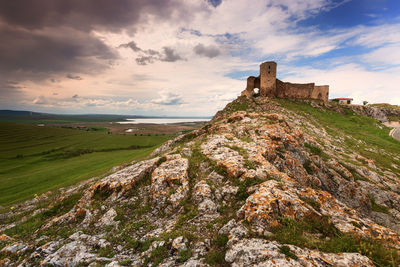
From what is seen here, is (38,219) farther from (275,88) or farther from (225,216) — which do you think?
(275,88)

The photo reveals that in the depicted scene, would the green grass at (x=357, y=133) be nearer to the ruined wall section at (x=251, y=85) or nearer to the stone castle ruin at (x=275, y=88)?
the stone castle ruin at (x=275, y=88)

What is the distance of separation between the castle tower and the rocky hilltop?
2723 centimetres

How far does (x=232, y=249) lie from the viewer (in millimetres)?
6363

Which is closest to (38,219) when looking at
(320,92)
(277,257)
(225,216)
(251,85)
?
(225,216)

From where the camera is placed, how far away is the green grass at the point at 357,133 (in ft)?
83.6

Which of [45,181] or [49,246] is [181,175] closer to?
[49,246]

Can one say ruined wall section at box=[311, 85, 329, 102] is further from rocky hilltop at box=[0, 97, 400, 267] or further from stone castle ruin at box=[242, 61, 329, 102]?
rocky hilltop at box=[0, 97, 400, 267]

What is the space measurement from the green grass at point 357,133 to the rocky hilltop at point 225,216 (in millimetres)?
6904

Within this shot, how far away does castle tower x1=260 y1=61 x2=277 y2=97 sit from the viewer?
1548 inches

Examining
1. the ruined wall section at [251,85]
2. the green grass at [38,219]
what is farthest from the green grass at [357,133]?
the green grass at [38,219]

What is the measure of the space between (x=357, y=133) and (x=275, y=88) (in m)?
20.2

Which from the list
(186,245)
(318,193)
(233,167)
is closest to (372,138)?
(318,193)

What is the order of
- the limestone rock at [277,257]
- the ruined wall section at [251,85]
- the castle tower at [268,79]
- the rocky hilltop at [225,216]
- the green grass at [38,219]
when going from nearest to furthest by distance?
the limestone rock at [277,257]
the rocky hilltop at [225,216]
the green grass at [38,219]
the castle tower at [268,79]
the ruined wall section at [251,85]

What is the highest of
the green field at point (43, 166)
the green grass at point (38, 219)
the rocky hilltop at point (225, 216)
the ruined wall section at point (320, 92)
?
the ruined wall section at point (320, 92)
